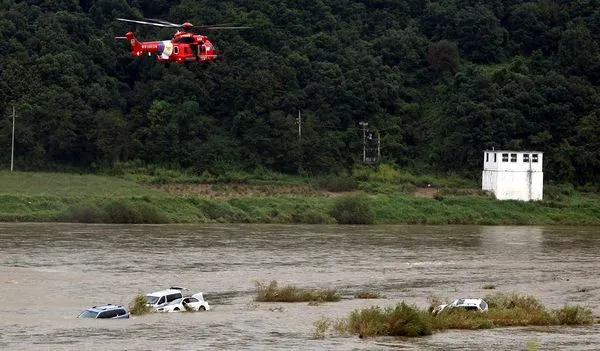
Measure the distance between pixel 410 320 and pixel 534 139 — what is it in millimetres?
55037

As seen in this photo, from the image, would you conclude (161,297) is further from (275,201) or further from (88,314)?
(275,201)

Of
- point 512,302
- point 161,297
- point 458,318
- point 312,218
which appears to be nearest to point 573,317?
point 512,302

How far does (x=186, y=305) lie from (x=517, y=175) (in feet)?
159

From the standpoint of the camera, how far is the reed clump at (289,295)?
1740 inches

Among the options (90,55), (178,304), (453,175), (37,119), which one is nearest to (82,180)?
(37,119)

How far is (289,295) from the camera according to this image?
44.3 metres

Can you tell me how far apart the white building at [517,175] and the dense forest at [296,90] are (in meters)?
2.53

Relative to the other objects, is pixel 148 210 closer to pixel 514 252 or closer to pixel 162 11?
pixel 514 252

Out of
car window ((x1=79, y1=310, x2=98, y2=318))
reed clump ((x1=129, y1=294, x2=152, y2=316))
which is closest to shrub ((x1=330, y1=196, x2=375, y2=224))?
reed clump ((x1=129, y1=294, x2=152, y2=316))

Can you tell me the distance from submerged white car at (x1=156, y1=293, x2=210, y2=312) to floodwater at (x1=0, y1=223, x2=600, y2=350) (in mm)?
560

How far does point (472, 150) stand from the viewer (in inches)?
3583

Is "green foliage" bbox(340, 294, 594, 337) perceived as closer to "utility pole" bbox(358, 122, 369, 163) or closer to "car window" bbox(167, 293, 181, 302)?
"car window" bbox(167, 293, 181, 302)

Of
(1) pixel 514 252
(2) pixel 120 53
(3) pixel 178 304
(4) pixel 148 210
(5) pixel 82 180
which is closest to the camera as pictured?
(3) pixel 178 304

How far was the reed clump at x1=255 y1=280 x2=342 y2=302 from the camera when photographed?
44188mm
